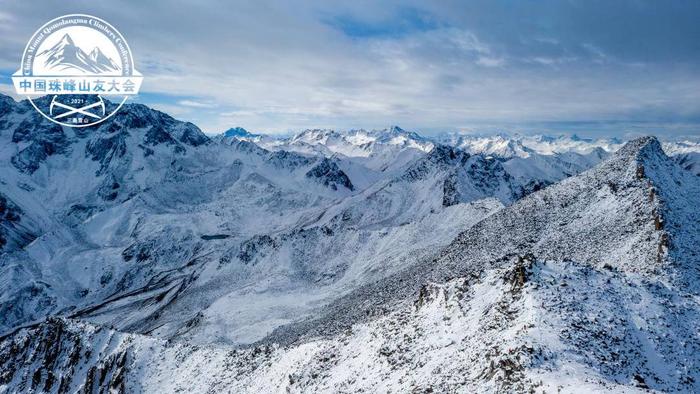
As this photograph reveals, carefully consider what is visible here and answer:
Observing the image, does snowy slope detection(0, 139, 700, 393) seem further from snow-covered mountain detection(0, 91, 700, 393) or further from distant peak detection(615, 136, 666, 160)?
distant peak detection(615, 136, 666, 160)

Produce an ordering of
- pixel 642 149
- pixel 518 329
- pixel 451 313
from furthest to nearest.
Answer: pixel 642 149 → pixel 451 313 → pixel 518 329

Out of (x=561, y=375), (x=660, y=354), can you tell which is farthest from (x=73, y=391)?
(x=660, y=354)

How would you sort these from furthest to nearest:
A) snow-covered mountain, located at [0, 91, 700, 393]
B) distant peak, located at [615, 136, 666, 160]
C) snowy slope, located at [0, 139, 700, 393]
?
distant peak, located at [615, 136, 666, 160], snow-covered mountain, located at [0, 91, 700, 393], snowy slope, located at [0, 139, 700, 393]

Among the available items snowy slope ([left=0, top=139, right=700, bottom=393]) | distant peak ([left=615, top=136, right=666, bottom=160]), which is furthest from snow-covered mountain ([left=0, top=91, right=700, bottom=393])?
distant peak ([left=615, top=136, right=666, bottom=160])

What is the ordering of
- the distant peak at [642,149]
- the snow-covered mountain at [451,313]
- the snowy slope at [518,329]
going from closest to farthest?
the snowy slope at [518,329] < the snow-covered mountain at [451,313] < the distant peak at [642,149]

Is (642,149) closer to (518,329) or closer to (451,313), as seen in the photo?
(451,313)

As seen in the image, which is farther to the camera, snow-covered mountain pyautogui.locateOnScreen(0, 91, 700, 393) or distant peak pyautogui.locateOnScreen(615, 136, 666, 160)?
distant peak pyautogui.locateOnScreen(615, 136, 666, 160)

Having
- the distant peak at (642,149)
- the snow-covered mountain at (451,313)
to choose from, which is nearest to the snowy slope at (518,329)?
the snow-covered mountain at (451,313)

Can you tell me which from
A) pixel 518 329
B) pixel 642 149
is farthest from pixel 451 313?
pixel 642 149

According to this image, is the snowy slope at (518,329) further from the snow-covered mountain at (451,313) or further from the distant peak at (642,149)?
the distant peak at (642,149)

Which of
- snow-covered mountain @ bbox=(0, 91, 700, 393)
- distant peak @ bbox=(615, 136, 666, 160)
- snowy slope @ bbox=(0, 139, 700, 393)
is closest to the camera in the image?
snowy slope @ bbox=(0, 139, 700, 393)

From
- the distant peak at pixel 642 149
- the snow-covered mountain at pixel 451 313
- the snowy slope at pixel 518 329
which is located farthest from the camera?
the distant peak at pixel 642 149

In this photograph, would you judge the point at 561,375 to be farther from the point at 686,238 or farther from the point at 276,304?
the point at 276,304
